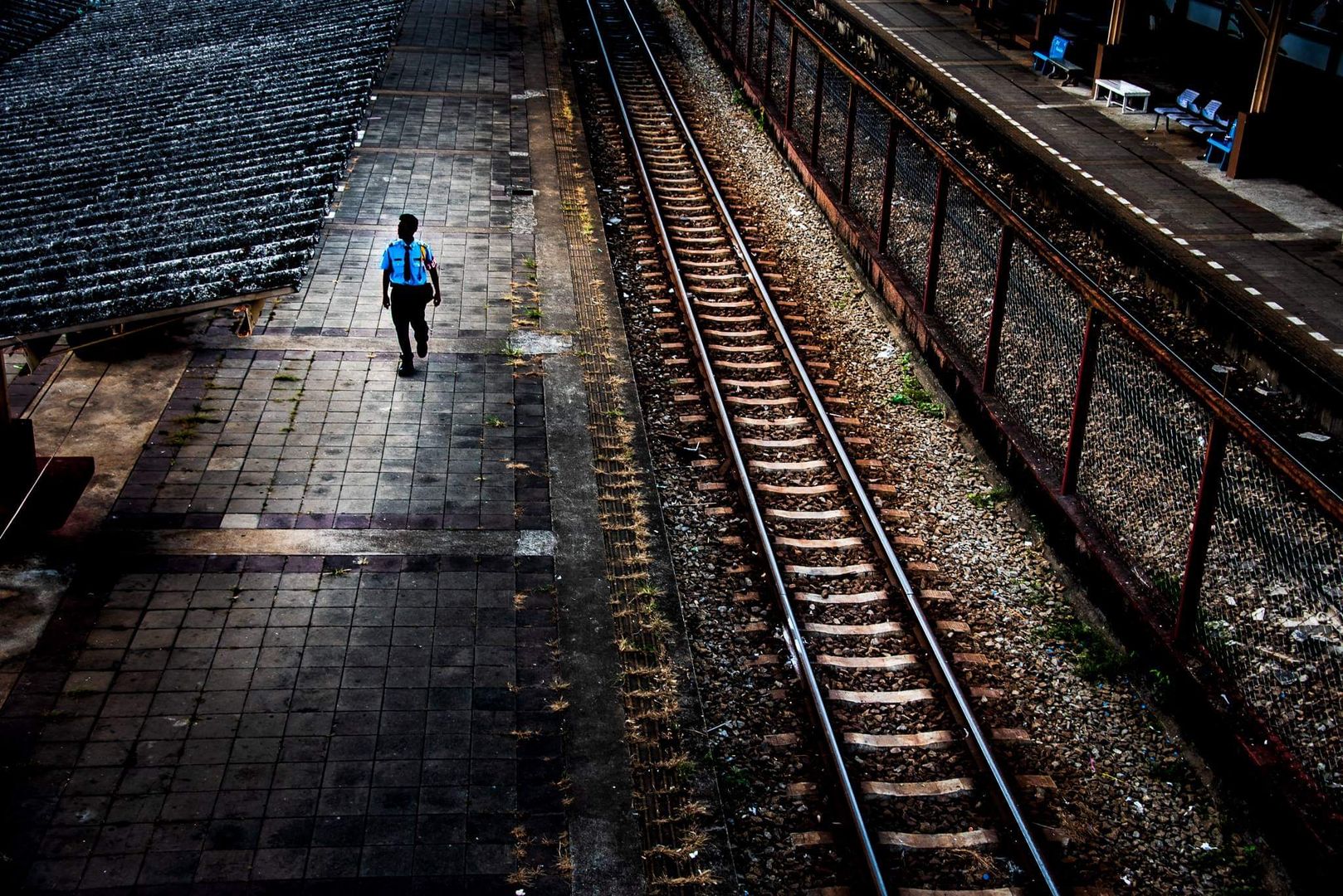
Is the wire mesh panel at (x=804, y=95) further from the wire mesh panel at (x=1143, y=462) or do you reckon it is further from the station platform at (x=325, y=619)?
the wire mesh panel at (x=1143, y=462)

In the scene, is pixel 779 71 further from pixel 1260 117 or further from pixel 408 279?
pixel 408 279

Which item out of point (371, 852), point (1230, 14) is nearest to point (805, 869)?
point (371, 852)

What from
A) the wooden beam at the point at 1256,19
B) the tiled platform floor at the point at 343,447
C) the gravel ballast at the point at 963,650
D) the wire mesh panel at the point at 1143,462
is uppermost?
the wooden beam at the point at 1256,19

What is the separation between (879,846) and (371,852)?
2861 millimetres

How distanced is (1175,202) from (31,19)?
16443 mm

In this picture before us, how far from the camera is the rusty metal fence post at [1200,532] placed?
25.2 ft

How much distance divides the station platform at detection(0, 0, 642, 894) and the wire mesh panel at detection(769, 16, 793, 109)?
7412 mm

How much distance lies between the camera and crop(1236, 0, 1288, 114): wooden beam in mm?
17125

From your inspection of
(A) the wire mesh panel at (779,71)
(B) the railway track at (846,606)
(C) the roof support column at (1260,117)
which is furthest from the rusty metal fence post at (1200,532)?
(A) the wire mesh panel at (779,71)

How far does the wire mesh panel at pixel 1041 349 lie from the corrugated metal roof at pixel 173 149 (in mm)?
6183

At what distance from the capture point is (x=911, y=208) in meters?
13.7

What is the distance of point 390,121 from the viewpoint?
66.0 ft

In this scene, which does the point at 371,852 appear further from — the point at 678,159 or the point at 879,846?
the point at 678,159

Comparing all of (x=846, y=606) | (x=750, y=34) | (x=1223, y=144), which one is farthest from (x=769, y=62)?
(x=846, y=606)
